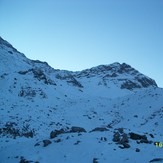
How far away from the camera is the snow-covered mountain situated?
2195 centimetres

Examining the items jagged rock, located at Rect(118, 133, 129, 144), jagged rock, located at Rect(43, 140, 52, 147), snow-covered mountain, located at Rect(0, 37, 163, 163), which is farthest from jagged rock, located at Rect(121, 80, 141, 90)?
jagged rock, located at Rect(43, 140, 52, 147)

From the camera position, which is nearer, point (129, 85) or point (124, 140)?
point (124, 140)

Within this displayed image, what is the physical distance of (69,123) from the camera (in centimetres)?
4403

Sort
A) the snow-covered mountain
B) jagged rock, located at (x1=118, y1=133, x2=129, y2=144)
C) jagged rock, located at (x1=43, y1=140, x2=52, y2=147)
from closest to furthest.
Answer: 1. the snow-covered mountain
2. jagged rock, located at (x1=118, y1=133, x2=129, y2=144)
3. jagged rock, located at (x1=43, y1=140, x2=52, y2=147)

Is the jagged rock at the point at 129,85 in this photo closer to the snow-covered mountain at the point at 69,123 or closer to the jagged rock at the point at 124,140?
the snow-covered mountain at the point at 69,123

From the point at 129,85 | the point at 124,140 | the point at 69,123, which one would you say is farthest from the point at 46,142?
the point at 129,85

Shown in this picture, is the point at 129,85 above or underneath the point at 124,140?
above

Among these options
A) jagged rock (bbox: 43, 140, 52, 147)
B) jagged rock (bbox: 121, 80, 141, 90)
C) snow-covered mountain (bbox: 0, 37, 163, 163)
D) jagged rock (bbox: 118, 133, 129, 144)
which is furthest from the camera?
jagged rock (bbox: 121, 80, 141, 90)

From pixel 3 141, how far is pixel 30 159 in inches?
367

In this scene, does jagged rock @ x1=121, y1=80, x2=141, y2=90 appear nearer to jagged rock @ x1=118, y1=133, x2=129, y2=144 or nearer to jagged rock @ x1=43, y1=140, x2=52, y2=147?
jagged rock @ x1=118, y1=133, x2=129, y2=144

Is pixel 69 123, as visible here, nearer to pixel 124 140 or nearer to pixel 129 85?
pixel 124 140

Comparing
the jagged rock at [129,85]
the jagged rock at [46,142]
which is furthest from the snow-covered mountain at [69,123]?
the jagged rock at [129,85]

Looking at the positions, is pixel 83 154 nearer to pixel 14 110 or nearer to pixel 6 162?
pixel 6 162

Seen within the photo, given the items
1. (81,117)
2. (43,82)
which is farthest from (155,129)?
(43,82)
